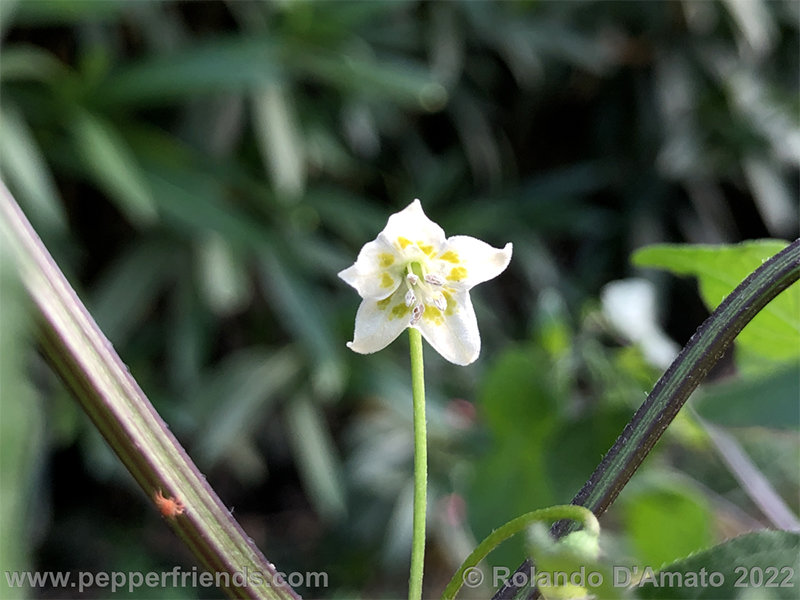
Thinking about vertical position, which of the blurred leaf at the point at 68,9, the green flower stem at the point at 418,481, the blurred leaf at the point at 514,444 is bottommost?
the green flower stem at the point at 418,481

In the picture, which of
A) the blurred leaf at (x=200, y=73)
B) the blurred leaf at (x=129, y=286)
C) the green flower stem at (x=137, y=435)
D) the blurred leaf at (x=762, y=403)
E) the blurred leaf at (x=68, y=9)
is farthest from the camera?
the blurred leaf at (x=129, y=286)

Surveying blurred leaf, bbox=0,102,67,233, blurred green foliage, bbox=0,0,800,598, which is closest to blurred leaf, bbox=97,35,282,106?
blurred green foliage, bbox=0,0,800,598

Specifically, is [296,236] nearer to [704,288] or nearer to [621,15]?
[621,15]

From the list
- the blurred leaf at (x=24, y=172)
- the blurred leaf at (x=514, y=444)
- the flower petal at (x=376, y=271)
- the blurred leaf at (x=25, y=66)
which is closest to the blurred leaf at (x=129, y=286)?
the blurred leaf at (x=24, y=172)

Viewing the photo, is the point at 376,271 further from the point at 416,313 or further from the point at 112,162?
the point at 112,162

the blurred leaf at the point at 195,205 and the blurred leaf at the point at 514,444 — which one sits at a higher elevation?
the blurred leaf at the point at 195,205

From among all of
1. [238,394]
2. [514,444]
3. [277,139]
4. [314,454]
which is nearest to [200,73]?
[277,139]

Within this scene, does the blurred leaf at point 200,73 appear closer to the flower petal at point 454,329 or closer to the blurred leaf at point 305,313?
the blurred leaf at point 305,313
